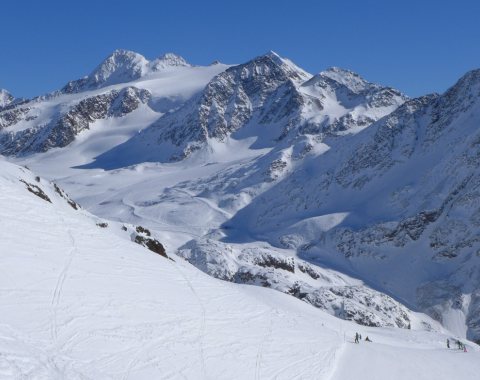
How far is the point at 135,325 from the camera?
2188cm

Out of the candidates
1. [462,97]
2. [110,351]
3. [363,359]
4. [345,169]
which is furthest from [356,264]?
[110,351]

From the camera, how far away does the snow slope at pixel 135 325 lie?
18328mm

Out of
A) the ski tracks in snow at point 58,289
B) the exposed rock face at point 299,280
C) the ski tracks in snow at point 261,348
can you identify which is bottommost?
the ski tracks in snow at point 261,348

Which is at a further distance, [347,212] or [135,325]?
[347,212]

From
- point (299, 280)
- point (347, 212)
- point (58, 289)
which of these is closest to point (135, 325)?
point (58, 289)

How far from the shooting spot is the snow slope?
18.3 m

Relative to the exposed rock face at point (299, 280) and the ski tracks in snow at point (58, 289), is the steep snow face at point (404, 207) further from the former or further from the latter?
the ski tracks in snow at point (58, 289)

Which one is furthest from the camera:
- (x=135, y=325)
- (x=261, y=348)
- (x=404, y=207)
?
(x=404, y=207)

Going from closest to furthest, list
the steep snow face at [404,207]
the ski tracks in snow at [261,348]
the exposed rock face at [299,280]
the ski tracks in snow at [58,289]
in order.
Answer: the ski tracks in snow at [58,289]
the ski tracks in snow at [261,348]
the exposed rock face at [299,280]
the steep snow face at [404,207]

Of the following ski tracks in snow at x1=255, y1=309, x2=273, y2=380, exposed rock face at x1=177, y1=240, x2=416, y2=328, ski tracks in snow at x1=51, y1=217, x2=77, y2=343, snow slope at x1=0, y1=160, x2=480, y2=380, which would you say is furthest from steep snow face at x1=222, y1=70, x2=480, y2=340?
ski tracks in snow at x1=51, y1=217, x2=77, y2=343

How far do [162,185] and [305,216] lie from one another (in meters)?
59.2

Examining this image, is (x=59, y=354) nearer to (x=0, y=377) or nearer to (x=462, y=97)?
(x=0, y=377)

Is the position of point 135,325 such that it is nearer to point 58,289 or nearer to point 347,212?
point 58,289

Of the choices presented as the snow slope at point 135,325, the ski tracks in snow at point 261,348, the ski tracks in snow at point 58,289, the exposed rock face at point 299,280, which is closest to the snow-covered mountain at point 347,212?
the exposed rock face at point 299,280
